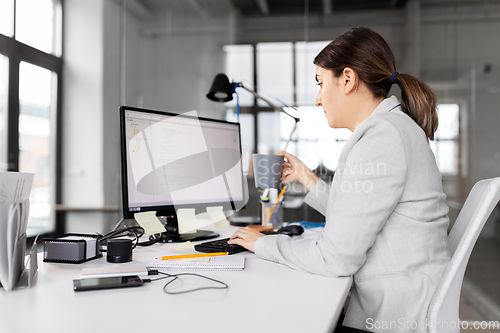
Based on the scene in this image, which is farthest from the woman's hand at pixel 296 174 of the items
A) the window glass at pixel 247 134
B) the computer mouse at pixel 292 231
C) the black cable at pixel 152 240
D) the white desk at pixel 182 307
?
the window glass at pixel 247 134

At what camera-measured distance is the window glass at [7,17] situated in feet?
9.36

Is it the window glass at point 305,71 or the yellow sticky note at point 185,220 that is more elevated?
the window glass at point 305,71

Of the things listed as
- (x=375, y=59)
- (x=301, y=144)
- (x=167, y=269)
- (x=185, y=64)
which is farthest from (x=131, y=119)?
(x=185, y=64)

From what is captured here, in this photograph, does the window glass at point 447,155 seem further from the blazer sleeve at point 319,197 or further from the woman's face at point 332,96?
the woman's face at point 332,96

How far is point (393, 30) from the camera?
9.33ft

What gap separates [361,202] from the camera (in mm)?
833

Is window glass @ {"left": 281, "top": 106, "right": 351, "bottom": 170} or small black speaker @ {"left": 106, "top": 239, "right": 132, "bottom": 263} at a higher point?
window glass @ {"left": 281, "top": 106, "right": 351, "bottom": 170}

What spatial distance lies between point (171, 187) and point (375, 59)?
76 centimetres

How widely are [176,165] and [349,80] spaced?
0.64 metres

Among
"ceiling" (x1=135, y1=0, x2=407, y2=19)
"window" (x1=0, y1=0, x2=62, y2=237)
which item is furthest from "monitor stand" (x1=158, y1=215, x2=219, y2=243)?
"ceiling" (x1=135, y1=0, x2=407, y2=19)

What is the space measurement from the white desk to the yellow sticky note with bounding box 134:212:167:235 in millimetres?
328

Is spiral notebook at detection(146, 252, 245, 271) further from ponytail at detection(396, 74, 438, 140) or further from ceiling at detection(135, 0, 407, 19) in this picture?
ceiling at detection(135, 0, 407, 19)

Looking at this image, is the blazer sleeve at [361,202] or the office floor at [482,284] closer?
the blazer sleeve at [361,202]

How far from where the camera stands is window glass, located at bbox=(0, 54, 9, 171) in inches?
114
